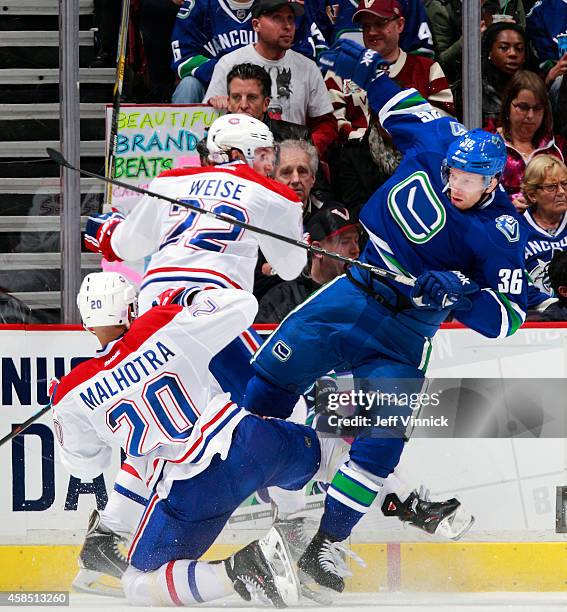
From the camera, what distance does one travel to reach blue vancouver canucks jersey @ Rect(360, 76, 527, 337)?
4297 millimetres

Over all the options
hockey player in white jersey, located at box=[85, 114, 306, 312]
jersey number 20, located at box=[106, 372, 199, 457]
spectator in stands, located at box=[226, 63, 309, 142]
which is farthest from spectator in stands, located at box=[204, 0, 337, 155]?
jersey number 20, located at box=[106, 372, 199, 457]

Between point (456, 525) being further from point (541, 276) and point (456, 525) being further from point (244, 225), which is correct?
point (244, 225)

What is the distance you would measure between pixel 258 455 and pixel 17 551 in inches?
36.2

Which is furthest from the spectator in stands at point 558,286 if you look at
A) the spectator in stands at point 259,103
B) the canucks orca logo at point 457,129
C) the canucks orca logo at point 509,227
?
the spectator in stands at point 259,103

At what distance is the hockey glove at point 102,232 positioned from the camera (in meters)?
4.50

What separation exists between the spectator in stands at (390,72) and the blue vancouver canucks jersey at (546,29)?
384 millimetres

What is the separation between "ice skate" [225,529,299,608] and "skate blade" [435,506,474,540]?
1.64 feet

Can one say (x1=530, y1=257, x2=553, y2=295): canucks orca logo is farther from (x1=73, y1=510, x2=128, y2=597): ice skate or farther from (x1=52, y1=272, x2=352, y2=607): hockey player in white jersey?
(x1=73, y1=510, x2=128, y2=597): ice skate

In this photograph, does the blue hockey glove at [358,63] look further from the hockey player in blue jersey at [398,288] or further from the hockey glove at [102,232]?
the hockey glove at [102,232]

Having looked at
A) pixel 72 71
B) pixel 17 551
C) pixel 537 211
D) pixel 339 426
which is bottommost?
pixel 17 551

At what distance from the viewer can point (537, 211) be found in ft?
15.1

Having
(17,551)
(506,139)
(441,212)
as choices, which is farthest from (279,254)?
(17,551)

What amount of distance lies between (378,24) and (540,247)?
2.94 feet

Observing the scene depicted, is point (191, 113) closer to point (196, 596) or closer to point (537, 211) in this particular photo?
point (537, 211)
